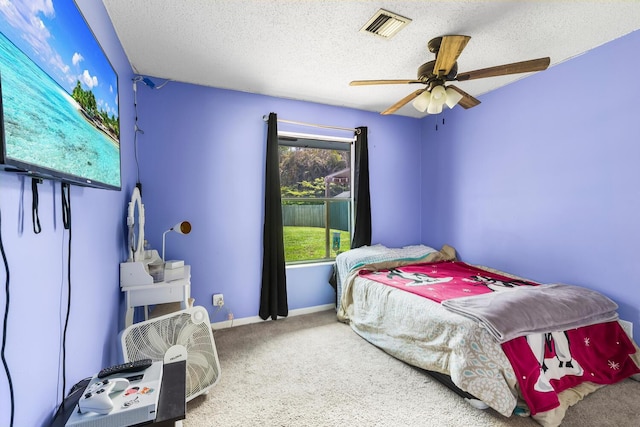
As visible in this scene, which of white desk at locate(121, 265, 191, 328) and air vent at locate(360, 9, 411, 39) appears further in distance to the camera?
white desk at locate(121, 265, 191, 328)

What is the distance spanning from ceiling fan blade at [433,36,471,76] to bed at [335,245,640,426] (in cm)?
159

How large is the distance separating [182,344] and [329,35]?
2317 mm

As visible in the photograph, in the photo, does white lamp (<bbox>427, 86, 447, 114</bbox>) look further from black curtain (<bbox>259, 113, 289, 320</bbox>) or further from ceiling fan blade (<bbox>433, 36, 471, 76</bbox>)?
black curtain (<bbox>259, 113, 289, 320</bbox>)

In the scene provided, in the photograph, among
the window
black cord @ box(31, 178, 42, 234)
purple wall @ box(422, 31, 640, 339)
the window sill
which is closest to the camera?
black cord @ box(31, 178, 42, 234)

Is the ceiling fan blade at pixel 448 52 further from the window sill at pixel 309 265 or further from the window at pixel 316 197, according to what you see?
the window sill at pixel 309 265

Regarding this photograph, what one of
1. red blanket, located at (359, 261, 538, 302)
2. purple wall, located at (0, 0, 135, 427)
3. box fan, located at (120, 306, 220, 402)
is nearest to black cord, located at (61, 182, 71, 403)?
purple wall, located at (0, 0, 135, 427)

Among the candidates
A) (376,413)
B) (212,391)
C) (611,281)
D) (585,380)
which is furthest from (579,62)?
(212,391)

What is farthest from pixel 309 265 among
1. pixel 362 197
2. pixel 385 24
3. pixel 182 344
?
pixel 385 24

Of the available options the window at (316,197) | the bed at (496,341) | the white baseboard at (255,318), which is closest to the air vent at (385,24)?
the window at (316,197)

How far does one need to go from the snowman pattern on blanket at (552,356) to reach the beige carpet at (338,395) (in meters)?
0.18

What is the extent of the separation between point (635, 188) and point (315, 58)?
2.57 m

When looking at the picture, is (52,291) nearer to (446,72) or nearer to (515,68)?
(446,72)

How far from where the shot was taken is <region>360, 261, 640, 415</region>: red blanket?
1.71 meters

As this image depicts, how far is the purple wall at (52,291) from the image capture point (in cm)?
83
